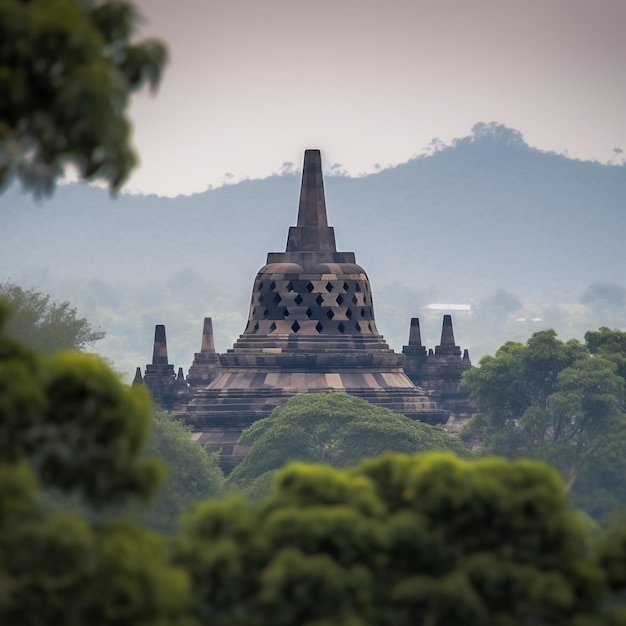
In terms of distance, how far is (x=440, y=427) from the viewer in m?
98.8

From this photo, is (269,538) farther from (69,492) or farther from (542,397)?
(542,397)

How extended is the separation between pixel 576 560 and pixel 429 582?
1.87 meters

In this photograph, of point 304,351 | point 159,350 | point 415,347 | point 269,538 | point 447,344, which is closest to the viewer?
point 269,538

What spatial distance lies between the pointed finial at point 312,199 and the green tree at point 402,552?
2599 inches

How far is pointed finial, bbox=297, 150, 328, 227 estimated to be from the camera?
333 feet

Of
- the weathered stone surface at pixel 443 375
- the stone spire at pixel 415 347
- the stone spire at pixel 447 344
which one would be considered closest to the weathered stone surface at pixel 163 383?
the stone spire at pixel 415 347

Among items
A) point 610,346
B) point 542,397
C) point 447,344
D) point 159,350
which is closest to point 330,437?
point 542,397

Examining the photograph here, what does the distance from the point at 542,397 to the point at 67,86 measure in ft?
250

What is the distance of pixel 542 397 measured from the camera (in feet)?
346

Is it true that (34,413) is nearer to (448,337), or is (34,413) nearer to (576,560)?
(576,560)

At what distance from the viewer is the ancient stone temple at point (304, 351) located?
9750 centimetres

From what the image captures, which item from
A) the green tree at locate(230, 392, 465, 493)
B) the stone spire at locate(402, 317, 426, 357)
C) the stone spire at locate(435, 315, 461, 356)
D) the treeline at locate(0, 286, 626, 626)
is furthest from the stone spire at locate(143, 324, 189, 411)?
the treeline at locate(0, 286, 626, 626)

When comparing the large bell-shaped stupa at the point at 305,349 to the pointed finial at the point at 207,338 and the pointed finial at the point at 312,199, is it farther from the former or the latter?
the pointed finial at the point at 207,338

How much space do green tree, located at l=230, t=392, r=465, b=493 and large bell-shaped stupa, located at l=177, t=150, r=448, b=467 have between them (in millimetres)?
5637
